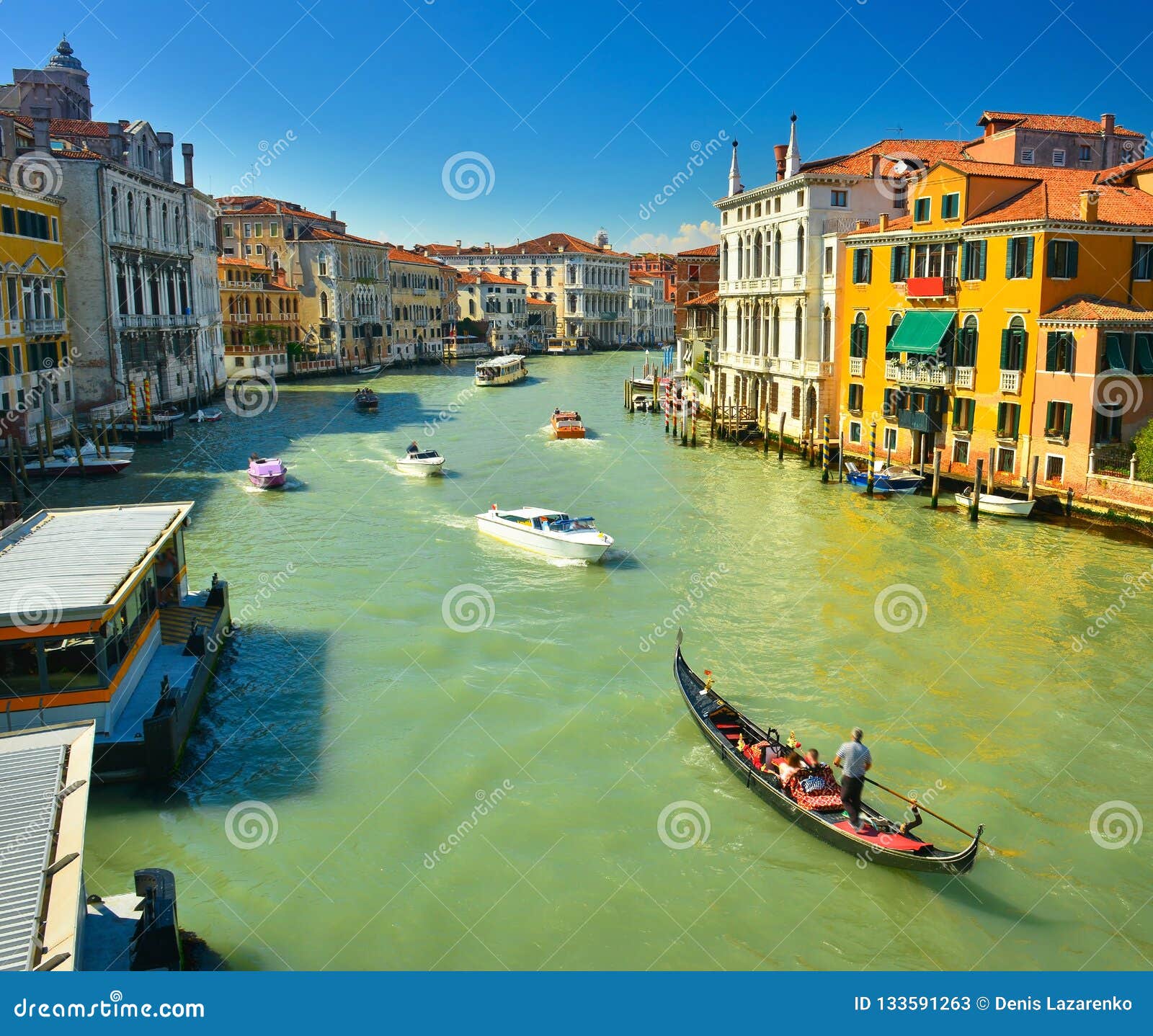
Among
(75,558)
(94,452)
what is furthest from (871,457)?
(94,452)

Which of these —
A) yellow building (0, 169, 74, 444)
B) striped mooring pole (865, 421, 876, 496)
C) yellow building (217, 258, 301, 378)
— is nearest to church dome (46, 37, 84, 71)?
yellow building (217, 258, 301, 378)

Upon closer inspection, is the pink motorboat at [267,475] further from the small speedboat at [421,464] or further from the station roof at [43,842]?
the station roof at [43,842]

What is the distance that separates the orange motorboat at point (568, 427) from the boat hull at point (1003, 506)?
46.2ft

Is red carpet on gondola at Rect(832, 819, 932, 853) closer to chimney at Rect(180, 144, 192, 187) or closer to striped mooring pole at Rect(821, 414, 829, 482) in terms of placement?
striped mooring pole at Rect(821, 414, 829, 482)

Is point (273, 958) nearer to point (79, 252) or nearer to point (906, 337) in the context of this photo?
point (906, 337)

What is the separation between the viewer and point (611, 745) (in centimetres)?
1002

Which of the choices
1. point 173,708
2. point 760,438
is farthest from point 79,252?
point 173,708

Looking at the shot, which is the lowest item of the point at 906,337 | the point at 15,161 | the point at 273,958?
the point at 273,958

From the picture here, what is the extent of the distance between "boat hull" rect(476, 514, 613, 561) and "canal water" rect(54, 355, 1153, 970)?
0.27 m

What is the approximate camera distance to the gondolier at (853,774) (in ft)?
26.6

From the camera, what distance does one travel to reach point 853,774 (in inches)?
320

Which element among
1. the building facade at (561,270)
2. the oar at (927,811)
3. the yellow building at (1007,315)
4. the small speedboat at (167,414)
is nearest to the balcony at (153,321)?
the small speedboat at (167,414)

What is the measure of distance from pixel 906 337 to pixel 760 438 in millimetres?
8650

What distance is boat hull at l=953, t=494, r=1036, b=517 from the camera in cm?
1883
